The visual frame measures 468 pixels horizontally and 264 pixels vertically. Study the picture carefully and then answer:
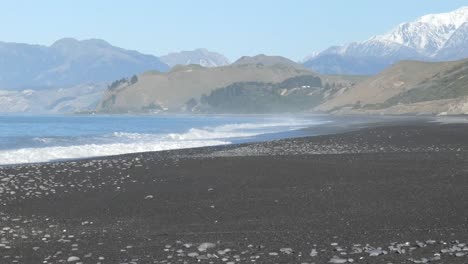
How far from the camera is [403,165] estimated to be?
32406 mm

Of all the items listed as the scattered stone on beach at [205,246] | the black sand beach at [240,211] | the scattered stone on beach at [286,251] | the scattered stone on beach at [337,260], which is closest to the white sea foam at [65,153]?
the black sand beach at [240,211]

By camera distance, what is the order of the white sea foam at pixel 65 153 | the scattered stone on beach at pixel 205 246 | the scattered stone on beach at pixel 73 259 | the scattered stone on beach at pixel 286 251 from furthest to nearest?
the white sea foam at pixel 65 153, the scattered stone on beach at pixel 205 246, the scattered stone on beach at pixel 286 251, the scattered stone on beach at pixel 73 259

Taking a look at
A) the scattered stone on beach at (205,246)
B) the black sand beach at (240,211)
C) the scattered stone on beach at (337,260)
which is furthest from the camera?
the scattered stone on beach at (205,246)

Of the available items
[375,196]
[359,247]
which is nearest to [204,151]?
[375,196]

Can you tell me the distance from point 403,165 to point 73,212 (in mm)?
17932

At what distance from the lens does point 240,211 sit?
20.7 m

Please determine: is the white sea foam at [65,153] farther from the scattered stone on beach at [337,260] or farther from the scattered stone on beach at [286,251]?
the scattered stone on beach at [337,260]

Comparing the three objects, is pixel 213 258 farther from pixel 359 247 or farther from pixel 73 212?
pixel 73 212

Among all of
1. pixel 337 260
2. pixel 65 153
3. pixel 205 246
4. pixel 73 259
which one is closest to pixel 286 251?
pixel 337 260

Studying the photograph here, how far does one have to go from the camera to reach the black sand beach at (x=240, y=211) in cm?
1520

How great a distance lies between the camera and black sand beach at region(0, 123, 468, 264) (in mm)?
15195

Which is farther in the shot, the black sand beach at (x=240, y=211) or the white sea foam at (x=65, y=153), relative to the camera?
the white sea foam at (x=65, y=153)

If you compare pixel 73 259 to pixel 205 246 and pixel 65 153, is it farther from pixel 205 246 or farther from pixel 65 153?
pixel 65 153

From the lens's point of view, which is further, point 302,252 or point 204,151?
point 204,151
